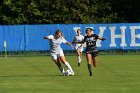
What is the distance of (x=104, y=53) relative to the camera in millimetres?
42125

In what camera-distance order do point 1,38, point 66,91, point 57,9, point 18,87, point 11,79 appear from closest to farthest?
point 66,91, point 18,87, point 11,79, point 1,38, point 57,9

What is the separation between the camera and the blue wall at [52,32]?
41.5 m

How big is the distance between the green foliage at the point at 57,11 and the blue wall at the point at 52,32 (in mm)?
5591

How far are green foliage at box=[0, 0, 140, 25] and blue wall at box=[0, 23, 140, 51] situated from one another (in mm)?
5591

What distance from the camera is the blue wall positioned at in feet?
136

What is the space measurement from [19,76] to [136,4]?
93.3 ft

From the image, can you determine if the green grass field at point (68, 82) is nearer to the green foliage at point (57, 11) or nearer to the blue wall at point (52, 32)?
the blue wall at point (52, 32)

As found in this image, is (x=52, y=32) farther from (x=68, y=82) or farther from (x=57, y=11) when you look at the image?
(x=68, y=82)

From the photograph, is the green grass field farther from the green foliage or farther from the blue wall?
the green foliage

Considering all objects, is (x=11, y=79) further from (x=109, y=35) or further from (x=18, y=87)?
(x=109, y=35)

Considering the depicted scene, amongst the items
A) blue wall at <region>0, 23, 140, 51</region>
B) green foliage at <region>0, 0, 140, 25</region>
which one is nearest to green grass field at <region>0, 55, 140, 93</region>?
blue wall at <region>0, 23, 140, 51</region>

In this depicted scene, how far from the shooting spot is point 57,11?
158 ft

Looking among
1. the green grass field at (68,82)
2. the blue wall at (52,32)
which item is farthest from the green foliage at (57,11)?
the green grass field at (68,82)

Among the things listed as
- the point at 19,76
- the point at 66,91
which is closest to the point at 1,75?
the point at 19,76
